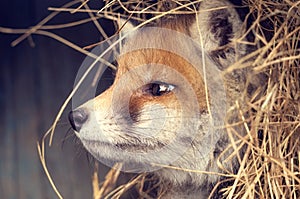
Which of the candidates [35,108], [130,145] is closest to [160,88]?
[130,145]

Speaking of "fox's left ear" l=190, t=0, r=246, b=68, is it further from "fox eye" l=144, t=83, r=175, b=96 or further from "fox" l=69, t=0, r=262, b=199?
"fox eye" l=144, t=83, r=175, b=96

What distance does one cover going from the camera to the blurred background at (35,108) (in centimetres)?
300

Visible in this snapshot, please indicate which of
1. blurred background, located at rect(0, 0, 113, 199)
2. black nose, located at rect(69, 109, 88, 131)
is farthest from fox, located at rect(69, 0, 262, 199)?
blurred background, located at rect(0, 0, 113, 199)

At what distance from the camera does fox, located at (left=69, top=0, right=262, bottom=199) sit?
6.92 ft

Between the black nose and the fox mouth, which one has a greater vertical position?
the black nose

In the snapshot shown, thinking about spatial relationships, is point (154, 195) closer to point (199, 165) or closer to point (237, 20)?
point (199, 165)

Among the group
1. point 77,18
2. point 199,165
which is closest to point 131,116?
point 199,165

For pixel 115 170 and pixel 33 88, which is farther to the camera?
pixel 33 88

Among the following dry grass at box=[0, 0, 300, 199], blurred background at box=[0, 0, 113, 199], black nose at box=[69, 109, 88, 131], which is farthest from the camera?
blurred background at box=[0, 0, 113, 199]

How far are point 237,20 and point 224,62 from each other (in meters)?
0.13

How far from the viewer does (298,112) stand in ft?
6.71

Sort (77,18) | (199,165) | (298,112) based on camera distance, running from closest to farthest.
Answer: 1. (298,112)
2. (199,165)
3. (77,18)

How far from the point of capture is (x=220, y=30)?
2.14 metres

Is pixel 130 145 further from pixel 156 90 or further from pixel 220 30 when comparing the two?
pixel 220 30
